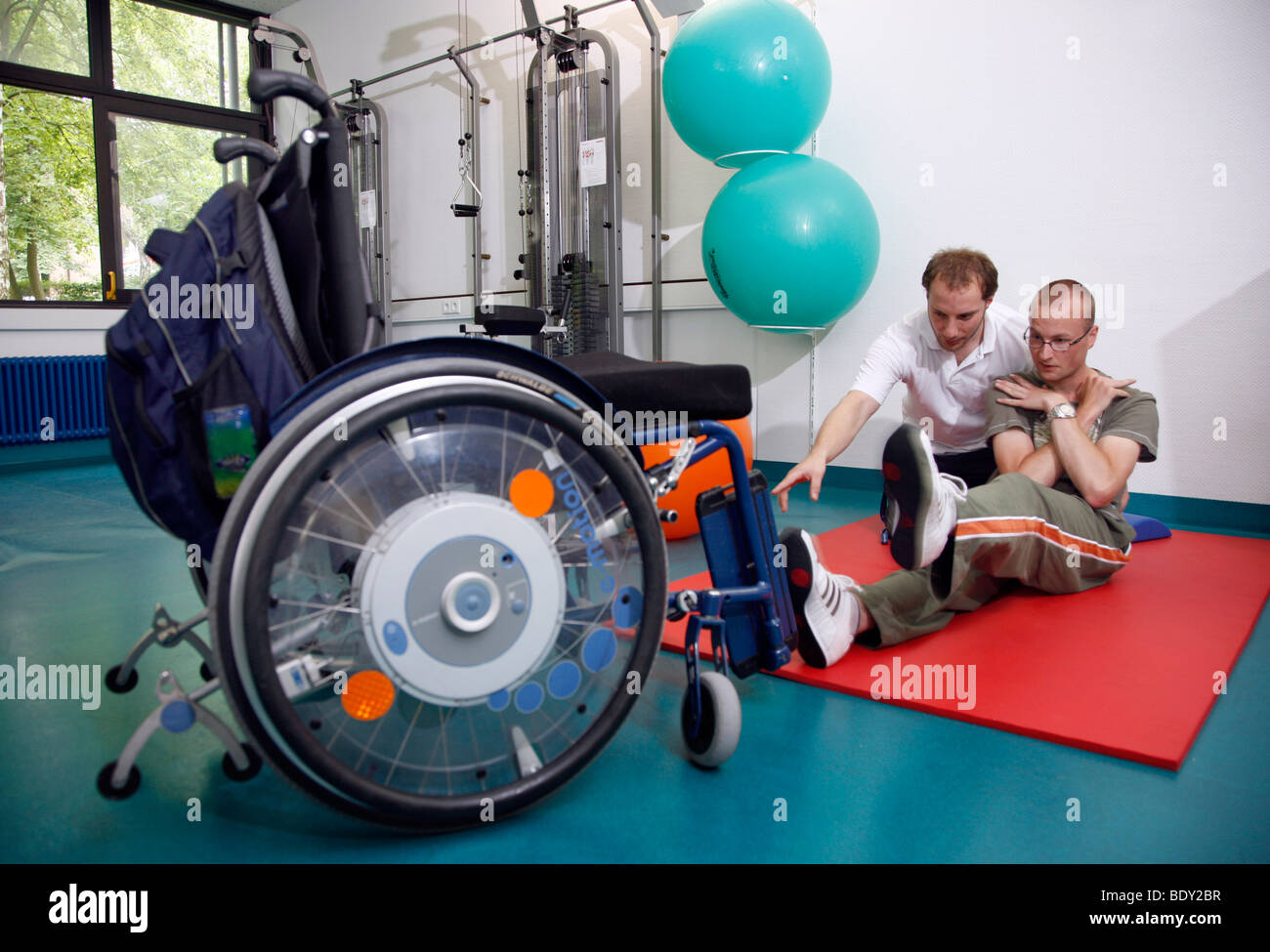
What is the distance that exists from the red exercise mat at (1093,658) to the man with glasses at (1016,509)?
5 centimetres

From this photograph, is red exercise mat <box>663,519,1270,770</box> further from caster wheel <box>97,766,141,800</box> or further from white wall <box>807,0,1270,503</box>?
caster wheel <box>97,766,141,800</box>

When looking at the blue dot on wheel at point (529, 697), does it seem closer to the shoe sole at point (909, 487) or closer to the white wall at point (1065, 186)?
the shoe sole at point (909, 487)

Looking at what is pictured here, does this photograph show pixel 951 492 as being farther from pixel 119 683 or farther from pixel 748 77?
pixel 748 77

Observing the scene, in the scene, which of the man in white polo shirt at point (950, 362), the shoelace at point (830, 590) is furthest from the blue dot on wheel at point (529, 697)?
the man in white polo shirt at point (950, 362)

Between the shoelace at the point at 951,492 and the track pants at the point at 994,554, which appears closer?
the shoelace at the point at 951,492

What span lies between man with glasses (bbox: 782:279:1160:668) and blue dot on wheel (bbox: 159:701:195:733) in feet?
3.28

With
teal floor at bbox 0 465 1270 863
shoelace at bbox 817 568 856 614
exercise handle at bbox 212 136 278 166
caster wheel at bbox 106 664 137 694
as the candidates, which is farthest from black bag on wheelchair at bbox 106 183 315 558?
shoelace at bbox 817 568 856 614

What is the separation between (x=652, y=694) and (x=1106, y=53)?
9.80ft

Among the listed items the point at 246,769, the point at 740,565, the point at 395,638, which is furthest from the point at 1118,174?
the point at 246,769

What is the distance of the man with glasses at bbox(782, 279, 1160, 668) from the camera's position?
5.17ft

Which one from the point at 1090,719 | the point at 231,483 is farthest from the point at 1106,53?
the point at 231,483

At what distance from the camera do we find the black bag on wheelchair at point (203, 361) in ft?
3.56

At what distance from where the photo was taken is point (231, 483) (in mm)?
1100
